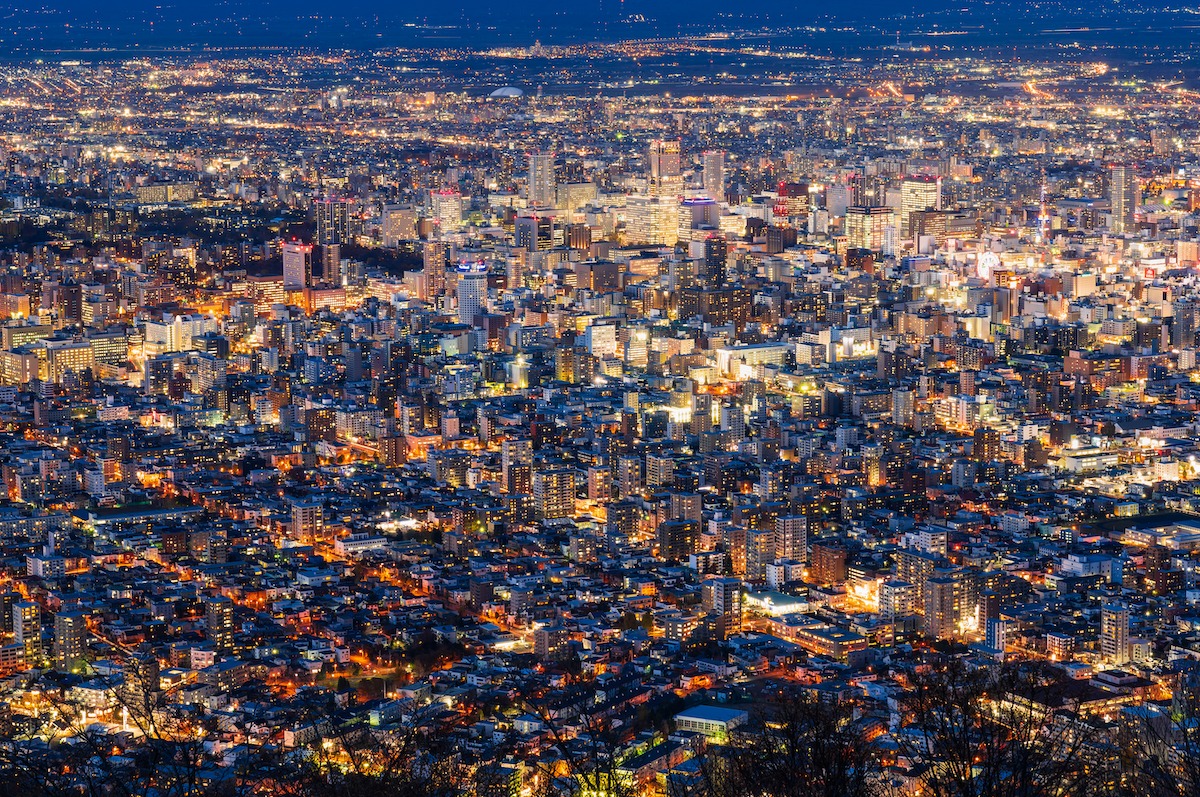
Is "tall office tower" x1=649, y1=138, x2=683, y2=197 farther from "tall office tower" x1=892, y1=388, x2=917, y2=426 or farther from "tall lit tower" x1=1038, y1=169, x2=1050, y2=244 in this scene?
"tall office tower" x1=892, y1=388, x2=917, y2=426

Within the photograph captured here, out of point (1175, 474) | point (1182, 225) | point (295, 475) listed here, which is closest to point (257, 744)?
point (295, 475)

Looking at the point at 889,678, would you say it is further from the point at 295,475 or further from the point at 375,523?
the point at 295,475

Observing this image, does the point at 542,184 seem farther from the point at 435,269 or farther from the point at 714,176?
the point at 435,269

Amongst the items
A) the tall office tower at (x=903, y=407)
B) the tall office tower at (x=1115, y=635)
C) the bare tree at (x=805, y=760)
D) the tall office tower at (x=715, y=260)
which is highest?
the bare tree at (x=805, y=760)

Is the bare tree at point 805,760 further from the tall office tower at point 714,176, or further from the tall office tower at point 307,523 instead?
the tall office tower at point 714,176

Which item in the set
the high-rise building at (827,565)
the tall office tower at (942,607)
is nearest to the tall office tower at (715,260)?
the high-rise building at (827,565)
